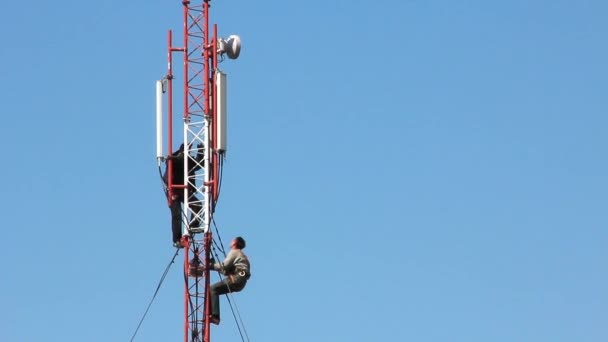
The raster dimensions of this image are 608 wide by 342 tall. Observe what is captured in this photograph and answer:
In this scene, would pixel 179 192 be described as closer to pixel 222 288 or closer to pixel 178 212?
pixel 178 212

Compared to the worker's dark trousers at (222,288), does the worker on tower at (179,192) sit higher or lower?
higher

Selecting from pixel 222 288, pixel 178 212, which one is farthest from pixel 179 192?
pixel 222 288

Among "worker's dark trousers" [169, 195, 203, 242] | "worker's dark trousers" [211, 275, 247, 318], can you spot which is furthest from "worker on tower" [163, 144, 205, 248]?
"worker's dark trousers" [211, 275, 247, 318]

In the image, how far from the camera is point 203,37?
16262 centimetres

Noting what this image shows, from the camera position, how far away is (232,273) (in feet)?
527

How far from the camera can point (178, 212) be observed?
16125cm

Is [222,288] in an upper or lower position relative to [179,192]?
lower

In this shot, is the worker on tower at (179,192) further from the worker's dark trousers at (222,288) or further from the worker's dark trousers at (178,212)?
the worker's dark trousers at (222,288)

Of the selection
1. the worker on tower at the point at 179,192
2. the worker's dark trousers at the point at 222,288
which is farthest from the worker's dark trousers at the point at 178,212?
the worker's dark trousers at the point at 222,288

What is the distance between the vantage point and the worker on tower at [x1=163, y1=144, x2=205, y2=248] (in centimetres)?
16125

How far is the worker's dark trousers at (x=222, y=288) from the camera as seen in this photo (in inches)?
6324

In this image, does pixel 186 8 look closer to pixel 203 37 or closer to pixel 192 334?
pixel 203 37

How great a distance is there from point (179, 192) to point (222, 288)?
3.91m

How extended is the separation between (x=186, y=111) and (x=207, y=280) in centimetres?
627
